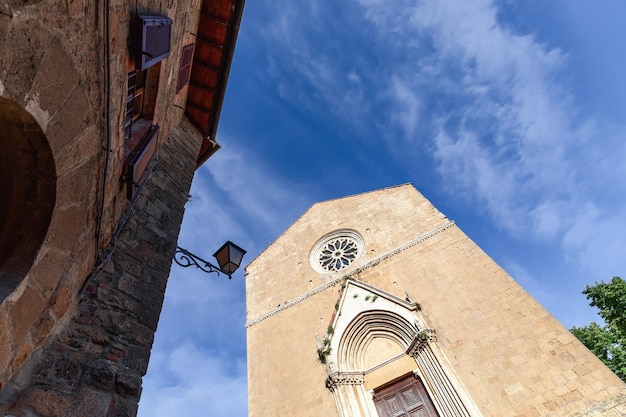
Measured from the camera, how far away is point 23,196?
177 cm

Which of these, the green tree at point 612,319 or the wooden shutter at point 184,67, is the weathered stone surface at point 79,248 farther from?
the green tree at point 612,319

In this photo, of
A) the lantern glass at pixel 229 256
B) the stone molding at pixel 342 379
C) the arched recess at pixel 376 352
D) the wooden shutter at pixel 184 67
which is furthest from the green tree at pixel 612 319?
the wooden shutter at pixel 184 67

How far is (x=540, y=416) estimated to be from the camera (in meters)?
7.72

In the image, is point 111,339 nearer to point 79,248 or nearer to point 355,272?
point 79,248

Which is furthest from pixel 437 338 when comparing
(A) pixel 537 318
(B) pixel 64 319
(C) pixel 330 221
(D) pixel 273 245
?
(B) pixel 64 319

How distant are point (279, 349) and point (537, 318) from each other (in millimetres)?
7576

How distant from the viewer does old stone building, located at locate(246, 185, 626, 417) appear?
325 inches

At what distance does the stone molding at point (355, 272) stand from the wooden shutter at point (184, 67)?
8791 millimetres

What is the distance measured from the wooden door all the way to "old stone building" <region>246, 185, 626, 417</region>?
3cm

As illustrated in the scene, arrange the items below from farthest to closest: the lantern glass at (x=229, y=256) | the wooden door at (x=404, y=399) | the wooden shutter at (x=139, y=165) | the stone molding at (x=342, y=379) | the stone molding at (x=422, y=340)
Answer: the stone molding at (x=342, y=379) < the stone molding at (x=422, y=340) < the wooden door at (x=404, y=399) < the lantern glass at (x=229, y=256) < the wooden shutter at (x=139, y=165)

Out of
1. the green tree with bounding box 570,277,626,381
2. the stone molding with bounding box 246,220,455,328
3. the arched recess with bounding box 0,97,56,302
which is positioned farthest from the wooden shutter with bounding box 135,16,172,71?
the green tree with bounding box 570,277,626,381

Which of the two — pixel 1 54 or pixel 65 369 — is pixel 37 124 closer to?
pixel 1 54

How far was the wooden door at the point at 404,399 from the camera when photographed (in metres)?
9.42

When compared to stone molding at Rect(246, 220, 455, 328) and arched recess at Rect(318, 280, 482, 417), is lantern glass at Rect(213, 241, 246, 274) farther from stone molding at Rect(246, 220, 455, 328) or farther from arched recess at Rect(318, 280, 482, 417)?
stone molding at Rect(246, 220, 455, 328)
